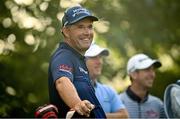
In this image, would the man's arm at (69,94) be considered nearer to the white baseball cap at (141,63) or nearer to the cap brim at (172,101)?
the cap brim at (172,101)

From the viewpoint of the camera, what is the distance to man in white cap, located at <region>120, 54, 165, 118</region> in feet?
23.8

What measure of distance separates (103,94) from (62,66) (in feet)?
7.14

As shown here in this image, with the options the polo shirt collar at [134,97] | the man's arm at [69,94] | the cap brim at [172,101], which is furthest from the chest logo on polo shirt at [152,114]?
the man's arm at [69,94]

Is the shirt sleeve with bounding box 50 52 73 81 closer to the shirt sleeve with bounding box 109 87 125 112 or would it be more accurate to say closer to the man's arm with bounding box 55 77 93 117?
the man's arm with bounding box 55 77 93 117

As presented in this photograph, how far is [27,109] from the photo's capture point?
7.00 metres

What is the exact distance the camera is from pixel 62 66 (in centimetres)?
461

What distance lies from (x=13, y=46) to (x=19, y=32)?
A: 152 millimetres

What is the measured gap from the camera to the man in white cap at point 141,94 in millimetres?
7266

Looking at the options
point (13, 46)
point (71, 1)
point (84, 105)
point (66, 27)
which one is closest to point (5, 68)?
point (13, 46)

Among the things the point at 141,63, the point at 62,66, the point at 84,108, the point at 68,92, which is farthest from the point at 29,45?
the point at 84,108

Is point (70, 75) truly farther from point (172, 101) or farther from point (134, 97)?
point (134, 97)

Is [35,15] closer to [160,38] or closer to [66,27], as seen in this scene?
[66,27]

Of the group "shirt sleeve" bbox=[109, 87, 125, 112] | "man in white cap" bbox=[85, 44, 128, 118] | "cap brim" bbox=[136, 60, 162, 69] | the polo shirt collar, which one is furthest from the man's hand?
"cap brim" bbox=[136, 60, 162, 69]

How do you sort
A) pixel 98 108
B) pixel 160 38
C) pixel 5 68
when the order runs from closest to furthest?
→ pixel 98 108 → pixel 5 68 → pixel 160 38
